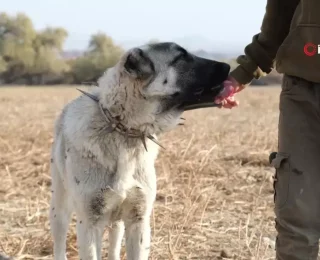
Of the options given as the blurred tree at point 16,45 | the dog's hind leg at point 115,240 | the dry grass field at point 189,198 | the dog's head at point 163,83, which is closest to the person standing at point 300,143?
the dog's head at point 163,83

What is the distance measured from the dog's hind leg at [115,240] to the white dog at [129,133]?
36 cm

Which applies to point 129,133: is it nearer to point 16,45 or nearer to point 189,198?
point 189,198

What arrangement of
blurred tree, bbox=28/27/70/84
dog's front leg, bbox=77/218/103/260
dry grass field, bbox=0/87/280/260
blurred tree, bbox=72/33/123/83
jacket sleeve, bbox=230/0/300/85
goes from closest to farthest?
jacket sleeve, bbox=230/0/300/85 < dog's front leg, bbox=77/218/103/260 < dry grass field, bbox=0/87/280/260 < blurred tree, bbox=72/33/123/83 < blurred tree, bbox=28/27/70/84

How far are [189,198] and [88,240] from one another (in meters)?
1.75

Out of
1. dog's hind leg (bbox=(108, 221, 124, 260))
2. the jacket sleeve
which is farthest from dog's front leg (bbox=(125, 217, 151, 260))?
the jacket sleeve

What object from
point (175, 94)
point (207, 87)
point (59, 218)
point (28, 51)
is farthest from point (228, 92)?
point (28, 51)

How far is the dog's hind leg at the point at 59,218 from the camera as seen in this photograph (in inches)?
146

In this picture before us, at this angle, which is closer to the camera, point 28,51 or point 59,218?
point 59,218

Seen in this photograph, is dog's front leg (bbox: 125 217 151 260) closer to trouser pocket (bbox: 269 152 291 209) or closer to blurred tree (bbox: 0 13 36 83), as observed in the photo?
trouser pocket (bbox: 269 152 291 209)

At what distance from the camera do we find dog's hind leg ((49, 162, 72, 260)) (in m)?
3.72

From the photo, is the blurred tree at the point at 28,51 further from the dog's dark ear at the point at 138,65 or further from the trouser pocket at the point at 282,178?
the trouser pocket at the point at 282,178

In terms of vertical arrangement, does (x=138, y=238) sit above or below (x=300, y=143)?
below

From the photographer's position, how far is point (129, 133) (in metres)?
3.24

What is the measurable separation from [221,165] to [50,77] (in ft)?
110
